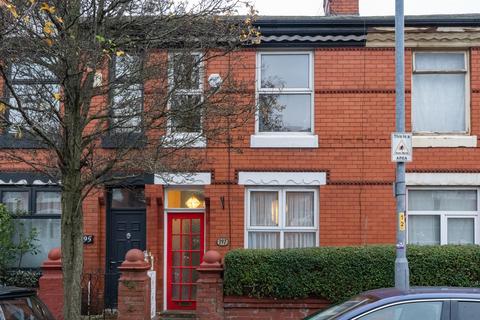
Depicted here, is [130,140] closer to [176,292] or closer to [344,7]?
[176,292]

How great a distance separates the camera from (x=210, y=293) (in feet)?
32.6

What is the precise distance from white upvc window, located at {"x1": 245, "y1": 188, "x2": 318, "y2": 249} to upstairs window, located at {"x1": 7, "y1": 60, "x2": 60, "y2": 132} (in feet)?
17.1

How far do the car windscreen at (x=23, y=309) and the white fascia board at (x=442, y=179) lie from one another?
7794 millimetres

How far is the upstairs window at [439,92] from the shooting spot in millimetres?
12211

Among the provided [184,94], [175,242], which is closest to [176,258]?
[175,242]

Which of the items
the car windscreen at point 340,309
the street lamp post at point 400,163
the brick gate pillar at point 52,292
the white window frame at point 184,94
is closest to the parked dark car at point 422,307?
the car windscreen at point 340,309

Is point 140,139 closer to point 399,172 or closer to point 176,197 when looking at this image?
point 399,172

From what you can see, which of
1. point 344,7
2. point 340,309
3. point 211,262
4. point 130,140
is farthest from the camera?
point 344,7

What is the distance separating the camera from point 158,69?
310 inches

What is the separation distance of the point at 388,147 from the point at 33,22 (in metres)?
7.21

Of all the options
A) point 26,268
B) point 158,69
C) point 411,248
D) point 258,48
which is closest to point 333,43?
point 258,48

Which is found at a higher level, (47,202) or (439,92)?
(439,92)

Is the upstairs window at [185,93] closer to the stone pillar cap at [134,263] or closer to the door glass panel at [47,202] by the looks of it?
the stone pillar cap at [134,263]

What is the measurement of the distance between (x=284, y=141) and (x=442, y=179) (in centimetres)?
309
